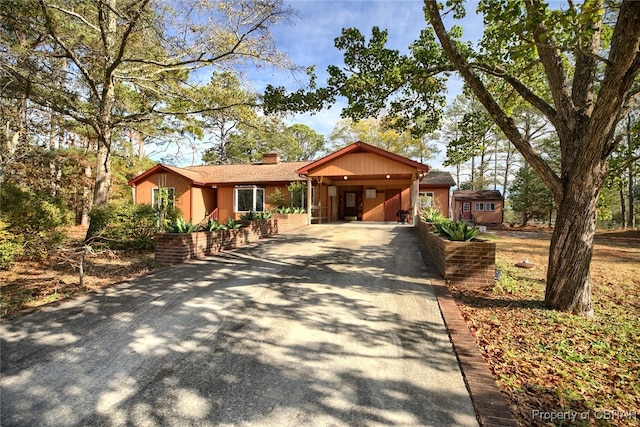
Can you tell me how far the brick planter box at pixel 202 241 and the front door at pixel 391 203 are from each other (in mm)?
10304

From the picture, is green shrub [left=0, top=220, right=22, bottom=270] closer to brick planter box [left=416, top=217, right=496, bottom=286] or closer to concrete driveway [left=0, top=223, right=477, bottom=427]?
concrete driveway [left=0, top=223, right=477, bottom=427]

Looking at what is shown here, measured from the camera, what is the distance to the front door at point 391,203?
19438 millimetres

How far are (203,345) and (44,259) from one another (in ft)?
23.9

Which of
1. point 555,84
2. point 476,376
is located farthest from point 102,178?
point 555,84

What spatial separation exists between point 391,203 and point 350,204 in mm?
2795

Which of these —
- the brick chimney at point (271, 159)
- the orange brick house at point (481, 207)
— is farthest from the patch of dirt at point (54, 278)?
the orange brick house at point (481, 207)

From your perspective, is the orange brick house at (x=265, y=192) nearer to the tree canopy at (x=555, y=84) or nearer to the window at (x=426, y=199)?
the window at (x=426, y=199)

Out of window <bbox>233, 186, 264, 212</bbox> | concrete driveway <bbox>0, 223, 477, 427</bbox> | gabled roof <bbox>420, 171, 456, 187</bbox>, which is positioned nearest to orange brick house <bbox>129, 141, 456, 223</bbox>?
window <bbox>233, 186, 264, 212</bbox>

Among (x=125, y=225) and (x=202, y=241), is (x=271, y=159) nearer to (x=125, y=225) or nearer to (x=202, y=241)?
(x=125, y=225)

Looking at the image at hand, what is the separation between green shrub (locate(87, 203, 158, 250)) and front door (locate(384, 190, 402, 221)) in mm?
14023

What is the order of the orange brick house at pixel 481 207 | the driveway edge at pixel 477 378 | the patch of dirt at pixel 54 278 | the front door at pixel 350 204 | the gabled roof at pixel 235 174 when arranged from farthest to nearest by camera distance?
the orange brick house at pixel 481 207 → the front door at pixel 350 204 → the gabled roof at pixel 235 174 → the patch of dirt at pixel 54 278 → the driveway edge at pixel 477 378

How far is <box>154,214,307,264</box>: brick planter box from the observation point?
6.90 meters

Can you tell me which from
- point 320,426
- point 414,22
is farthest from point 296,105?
point 320,426

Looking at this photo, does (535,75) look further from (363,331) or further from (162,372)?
(162,372)
